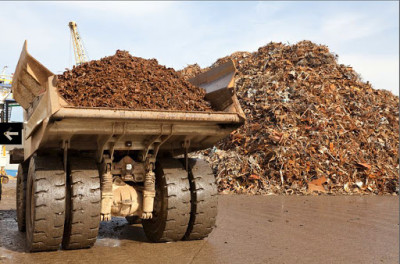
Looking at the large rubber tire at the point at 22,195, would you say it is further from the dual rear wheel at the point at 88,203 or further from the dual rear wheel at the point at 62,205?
the dual rear wheel at the point at 62,205

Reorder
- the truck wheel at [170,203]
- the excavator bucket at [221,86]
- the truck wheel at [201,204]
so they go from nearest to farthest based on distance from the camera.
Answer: the excavator bucket at [221,86] → the truck wheel at [170,203] → the truck wheel at [201,204]

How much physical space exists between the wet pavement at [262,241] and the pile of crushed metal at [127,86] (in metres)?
1.93

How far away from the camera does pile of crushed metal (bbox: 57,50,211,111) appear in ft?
16.5

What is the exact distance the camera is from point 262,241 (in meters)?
6.04

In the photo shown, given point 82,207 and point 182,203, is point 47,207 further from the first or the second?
point 182,203

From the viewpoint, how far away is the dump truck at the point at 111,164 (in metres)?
4.97

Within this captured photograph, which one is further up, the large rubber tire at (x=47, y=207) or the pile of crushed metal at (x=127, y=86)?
the pile of crushed metal at (x=127, y=86)

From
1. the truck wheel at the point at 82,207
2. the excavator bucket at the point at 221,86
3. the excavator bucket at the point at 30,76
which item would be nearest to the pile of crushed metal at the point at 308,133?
the excavator bucket at the point at 221,86

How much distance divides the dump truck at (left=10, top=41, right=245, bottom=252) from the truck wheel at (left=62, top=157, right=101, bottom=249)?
12 millimetres

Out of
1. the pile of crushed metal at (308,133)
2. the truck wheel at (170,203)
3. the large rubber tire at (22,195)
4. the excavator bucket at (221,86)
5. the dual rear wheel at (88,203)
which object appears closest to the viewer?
the dual rear wheel at (88,203)

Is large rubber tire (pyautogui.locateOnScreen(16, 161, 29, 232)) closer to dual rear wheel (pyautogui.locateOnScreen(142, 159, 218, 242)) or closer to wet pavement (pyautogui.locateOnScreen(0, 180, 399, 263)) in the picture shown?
wet pavement (pyautogui.locateOnScreen(0, 180, 399, 263))

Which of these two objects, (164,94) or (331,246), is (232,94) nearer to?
(164,94)

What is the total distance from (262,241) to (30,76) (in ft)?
12.9

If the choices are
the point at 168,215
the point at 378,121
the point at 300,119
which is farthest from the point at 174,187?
the point at 378,121
